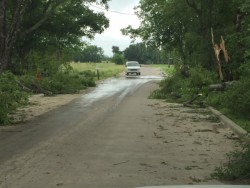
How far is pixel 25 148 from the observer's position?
9.87 meters

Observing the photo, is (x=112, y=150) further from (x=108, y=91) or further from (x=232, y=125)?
(x=108, y=91)

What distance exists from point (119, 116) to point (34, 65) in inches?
607

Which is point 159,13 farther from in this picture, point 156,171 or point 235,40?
point 156,171

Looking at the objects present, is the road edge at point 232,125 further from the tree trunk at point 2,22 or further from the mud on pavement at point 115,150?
the tree trunk at point 2,22

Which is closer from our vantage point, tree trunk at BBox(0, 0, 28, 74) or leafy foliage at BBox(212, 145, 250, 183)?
leafy foliage at BBox(212, 145, 250, 183)

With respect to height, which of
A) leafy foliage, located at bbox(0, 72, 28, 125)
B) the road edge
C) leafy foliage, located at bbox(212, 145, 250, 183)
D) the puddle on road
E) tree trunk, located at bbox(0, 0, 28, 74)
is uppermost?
tree trunk, located at bbox(0, 0, 28, 74)

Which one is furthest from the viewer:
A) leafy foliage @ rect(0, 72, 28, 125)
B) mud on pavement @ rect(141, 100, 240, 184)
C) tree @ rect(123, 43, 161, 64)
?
tree @ rect(123, 43, 161, 64)

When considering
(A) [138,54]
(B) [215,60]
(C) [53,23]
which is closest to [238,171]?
(B) [215,60]

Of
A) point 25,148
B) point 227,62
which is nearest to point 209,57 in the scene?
point 227,62

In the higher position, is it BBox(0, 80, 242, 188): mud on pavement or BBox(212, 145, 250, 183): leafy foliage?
BBox(212, 145, 250, 183): leafy foliage

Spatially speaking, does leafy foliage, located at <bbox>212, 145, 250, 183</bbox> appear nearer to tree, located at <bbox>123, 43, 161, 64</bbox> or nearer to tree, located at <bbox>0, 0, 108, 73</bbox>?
tree, located at <bbox>0, 0, 108, 73</bbox>

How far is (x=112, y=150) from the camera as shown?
9.60 metres

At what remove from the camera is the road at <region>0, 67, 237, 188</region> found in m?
7.14

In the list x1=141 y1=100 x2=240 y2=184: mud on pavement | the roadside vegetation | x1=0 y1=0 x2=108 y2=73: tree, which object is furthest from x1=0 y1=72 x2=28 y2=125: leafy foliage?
x1=0 y1=0 x2=108 y2=73: tree
